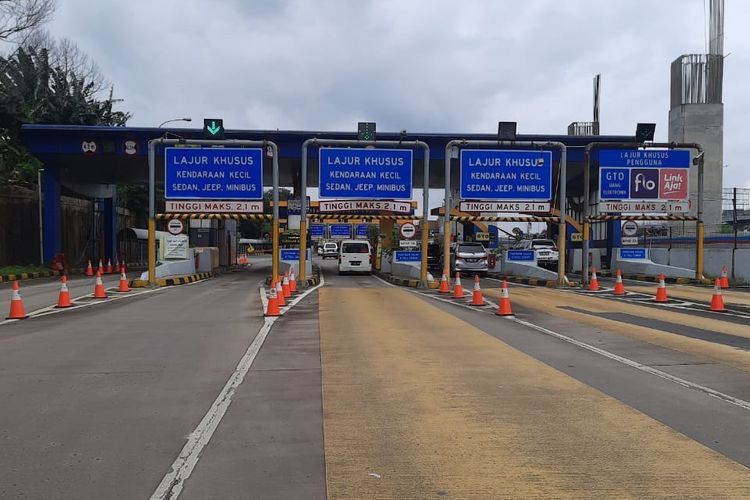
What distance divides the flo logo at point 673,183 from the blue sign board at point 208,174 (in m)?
15.7

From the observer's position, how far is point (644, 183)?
25.4 m

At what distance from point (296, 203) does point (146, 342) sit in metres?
22.9

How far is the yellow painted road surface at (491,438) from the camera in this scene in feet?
14.1

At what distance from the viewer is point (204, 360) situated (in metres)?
8.84

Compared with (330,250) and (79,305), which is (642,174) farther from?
(330,250)

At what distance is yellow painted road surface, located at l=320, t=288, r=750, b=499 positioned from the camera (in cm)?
431

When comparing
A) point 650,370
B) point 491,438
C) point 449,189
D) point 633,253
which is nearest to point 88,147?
point 449,189

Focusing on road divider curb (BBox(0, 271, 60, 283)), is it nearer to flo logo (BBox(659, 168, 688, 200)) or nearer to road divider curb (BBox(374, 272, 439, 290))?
road divider curb (BBox(374, 272, 439, 290))

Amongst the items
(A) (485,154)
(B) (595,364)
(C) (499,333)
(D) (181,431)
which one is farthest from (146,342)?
(A) (485,154)

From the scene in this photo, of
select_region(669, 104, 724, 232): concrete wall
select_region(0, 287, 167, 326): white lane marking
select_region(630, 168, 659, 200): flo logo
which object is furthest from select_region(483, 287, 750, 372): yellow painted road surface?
select_region(669, 104, 724, 232): concrete wall

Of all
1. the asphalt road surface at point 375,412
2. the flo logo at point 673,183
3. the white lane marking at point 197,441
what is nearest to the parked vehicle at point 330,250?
the flo logo at point 673,183

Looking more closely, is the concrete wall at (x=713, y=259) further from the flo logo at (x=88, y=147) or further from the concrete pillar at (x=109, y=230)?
the concrete pillar at (x=109, y=230)

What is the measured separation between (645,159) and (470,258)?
1171cm

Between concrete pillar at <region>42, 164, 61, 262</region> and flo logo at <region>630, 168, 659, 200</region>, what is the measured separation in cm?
2915
